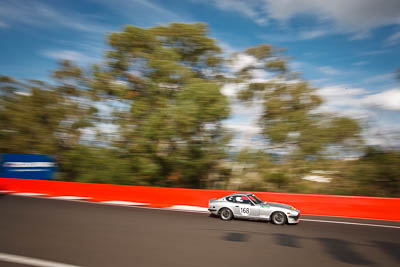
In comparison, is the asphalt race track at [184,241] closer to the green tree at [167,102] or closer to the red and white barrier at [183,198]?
the red and white barrier at [183,198]

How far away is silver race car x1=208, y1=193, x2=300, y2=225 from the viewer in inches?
346

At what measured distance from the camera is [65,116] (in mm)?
25703

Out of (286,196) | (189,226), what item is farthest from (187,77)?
(189,226)

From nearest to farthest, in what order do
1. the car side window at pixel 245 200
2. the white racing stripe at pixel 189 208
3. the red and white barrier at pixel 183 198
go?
1. the car side window at pixel 245 200
2. the red and white barrier at pixel 183 198
3. the white racing stripe at pixel 189 208

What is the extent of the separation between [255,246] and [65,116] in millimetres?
24497

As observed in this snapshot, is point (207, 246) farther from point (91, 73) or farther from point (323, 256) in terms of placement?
point (91, 73)

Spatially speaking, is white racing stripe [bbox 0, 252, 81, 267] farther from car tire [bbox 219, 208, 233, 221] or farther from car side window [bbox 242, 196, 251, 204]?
car side window [bbox 242, 196, 251, 204]

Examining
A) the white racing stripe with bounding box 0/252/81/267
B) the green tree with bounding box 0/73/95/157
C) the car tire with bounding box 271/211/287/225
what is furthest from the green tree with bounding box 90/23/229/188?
the white racing stripe with bounding box 0/252/81/267

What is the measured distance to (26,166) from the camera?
19.9 metres

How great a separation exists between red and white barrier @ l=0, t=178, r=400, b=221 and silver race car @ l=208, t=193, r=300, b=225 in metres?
2.00

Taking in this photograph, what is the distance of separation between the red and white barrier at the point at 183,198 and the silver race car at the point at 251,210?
200 centimetres

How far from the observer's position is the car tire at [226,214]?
31.3ft

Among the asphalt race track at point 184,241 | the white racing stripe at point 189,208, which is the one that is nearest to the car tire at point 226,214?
the asphalt race track at point 184,241

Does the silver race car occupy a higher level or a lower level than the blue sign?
lower
